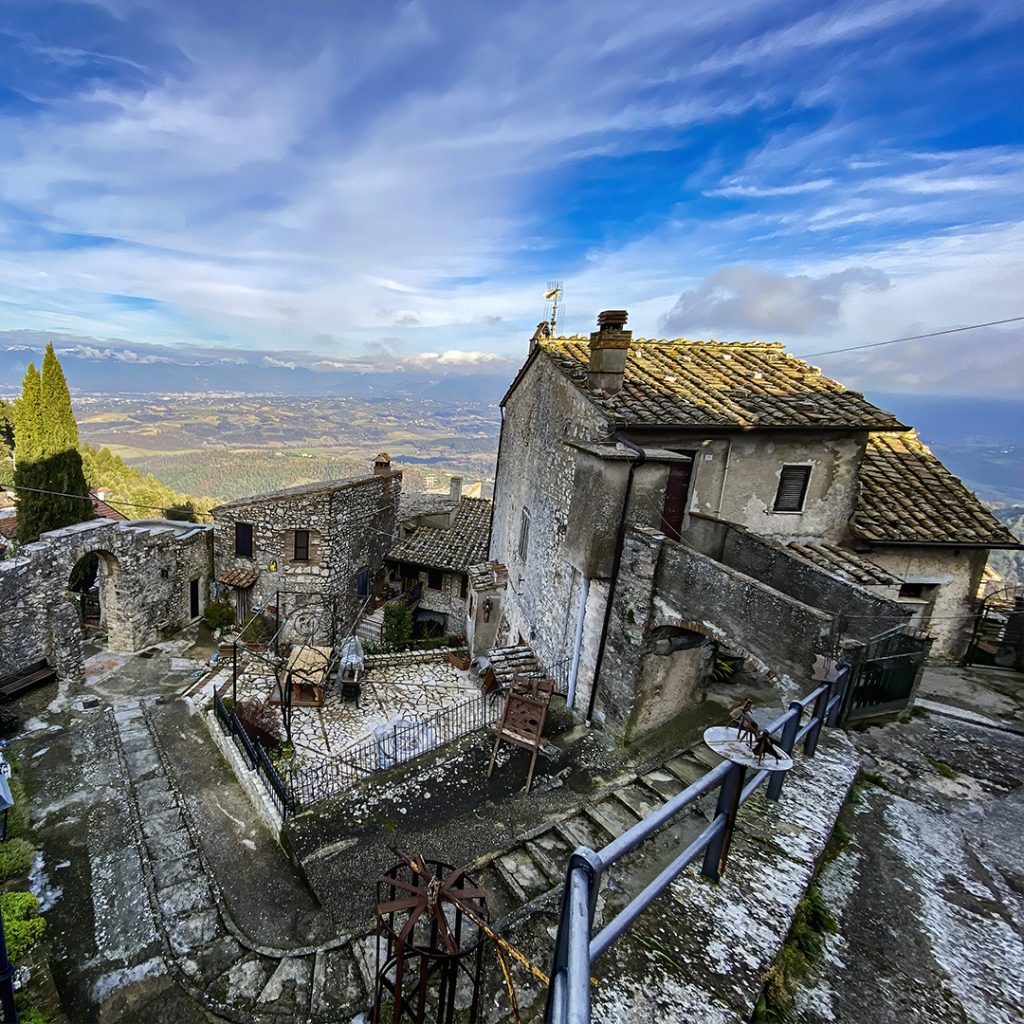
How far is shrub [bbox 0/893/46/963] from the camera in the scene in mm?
6978

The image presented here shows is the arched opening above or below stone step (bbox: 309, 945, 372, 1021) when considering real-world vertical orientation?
below

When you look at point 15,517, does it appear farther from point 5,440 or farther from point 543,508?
point 543,508

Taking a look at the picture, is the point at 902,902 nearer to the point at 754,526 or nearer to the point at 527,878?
the point at 527,878

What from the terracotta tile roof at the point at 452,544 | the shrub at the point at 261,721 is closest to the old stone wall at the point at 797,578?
the shrub at the point at 261,721

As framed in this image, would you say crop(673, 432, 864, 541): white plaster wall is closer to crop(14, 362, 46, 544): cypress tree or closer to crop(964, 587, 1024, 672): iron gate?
crop(964, 587, 1024, 672): iron gate

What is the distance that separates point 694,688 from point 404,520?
55.3 feet

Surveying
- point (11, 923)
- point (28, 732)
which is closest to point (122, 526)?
point (28, 732)

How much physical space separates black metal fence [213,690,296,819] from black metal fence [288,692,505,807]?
401 millimetres

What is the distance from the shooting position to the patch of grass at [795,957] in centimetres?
283

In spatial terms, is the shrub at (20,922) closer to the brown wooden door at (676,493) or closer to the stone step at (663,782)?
the stone step at (663,782)

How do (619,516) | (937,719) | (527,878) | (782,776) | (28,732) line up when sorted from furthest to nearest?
(28,732), (619,516), (937,719), (527,878), (782,776)

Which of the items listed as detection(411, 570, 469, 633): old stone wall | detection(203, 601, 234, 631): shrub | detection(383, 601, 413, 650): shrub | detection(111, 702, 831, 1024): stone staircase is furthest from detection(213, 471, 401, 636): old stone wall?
detection(111, 702, 831, 1024): stone staircase

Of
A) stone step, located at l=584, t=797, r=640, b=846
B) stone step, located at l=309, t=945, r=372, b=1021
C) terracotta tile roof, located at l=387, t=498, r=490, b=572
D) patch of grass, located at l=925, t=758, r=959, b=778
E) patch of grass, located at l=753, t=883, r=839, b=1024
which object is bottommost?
stone step, located at l=309, t=945, r=372, b=1021

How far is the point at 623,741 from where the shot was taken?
9.66 metres
